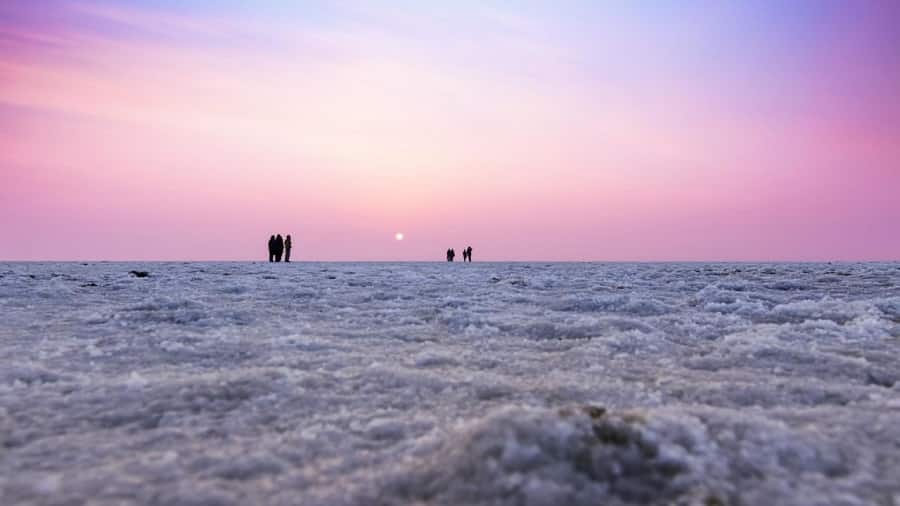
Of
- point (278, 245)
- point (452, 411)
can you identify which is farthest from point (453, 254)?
point (452, 411)

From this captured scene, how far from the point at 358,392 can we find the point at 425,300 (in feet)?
26.0

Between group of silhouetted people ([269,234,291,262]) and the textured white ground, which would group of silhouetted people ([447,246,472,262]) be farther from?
the textured white ground

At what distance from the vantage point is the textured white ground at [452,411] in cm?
301

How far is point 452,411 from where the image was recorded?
4395 millimetres

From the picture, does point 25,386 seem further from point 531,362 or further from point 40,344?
point 531,362

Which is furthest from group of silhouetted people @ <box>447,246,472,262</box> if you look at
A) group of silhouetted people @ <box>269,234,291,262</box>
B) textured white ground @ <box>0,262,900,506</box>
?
textured white ground @ <box>0,262,900,506</box>

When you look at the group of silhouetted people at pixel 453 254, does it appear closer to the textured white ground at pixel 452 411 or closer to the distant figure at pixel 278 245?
the distant figure at pixel 278 245

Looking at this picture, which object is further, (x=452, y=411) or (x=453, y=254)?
(x=453, y=254)

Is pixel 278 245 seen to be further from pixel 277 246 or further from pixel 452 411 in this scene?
pixel 452 411

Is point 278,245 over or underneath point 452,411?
over

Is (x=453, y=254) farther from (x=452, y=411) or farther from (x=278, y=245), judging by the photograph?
(x=452, y=411)

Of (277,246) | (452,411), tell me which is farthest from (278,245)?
(452,411)

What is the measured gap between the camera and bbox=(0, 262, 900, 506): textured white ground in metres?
3.01

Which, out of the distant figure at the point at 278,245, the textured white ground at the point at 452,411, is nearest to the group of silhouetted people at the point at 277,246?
the distant figure at the point at 278,245
